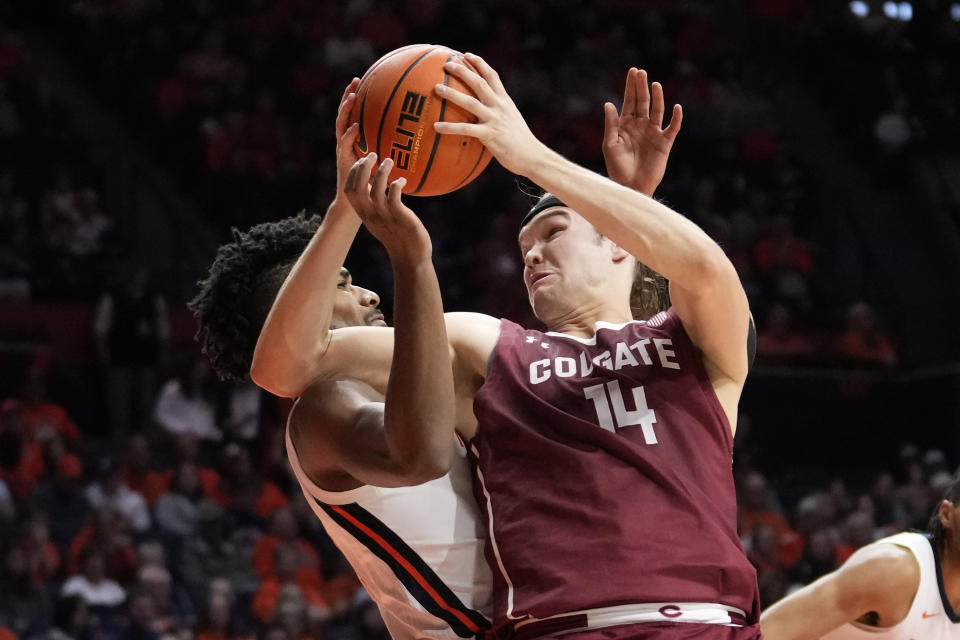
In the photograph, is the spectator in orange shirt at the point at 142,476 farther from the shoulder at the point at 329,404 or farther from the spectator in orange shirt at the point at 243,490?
the shoulder at the point at 329,404

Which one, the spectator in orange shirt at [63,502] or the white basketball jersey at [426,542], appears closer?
the white basketball jersey at [426,542]

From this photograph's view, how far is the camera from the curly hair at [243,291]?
10.9 ft

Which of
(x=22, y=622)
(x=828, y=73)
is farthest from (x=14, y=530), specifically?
(x=828, y=73)

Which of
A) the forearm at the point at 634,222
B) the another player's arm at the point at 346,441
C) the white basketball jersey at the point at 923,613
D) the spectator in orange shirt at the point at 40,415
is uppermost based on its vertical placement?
the forearm at the point at 634,222

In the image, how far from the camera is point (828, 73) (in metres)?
14.2

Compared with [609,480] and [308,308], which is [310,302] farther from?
[609,480]

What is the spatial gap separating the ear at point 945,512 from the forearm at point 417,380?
2.22 m

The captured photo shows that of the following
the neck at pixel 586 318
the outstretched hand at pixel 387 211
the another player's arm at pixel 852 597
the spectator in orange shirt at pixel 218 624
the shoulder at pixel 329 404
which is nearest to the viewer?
the outstretched hand at pixel 387 211

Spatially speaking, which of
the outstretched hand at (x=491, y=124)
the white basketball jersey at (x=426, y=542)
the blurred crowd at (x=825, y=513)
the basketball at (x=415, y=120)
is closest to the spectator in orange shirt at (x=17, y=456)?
the blurred crowd at (x=825, y=513)

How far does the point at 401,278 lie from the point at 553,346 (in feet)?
2.09

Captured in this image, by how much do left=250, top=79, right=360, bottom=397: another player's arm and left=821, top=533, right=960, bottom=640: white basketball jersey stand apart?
2041mm

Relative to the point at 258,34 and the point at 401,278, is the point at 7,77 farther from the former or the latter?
the point at 401,278

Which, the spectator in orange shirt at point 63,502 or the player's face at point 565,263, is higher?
the player's face at point 565,263

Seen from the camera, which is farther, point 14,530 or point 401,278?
point 14,530
